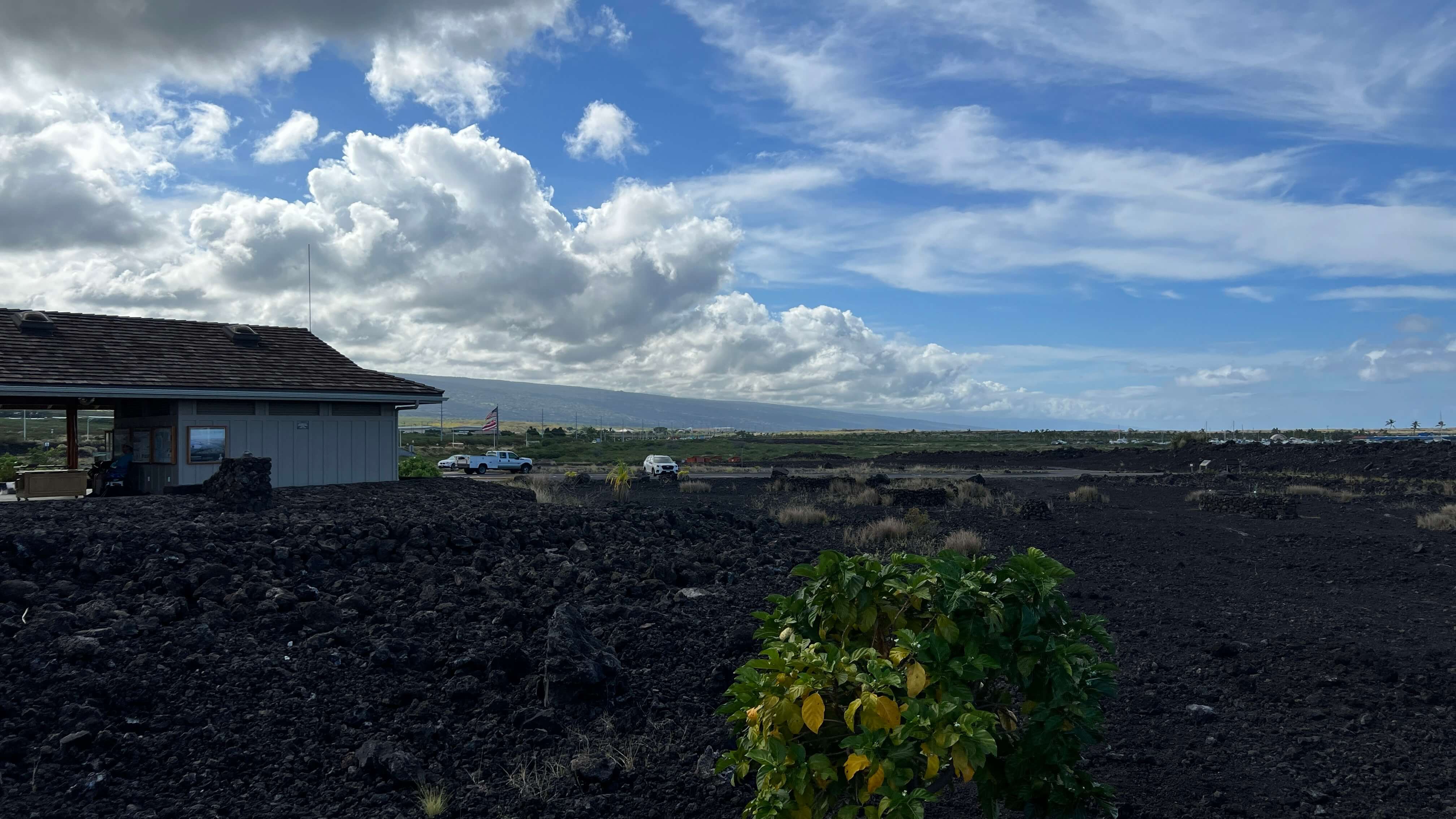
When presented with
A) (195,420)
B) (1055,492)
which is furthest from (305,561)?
(1055,492)

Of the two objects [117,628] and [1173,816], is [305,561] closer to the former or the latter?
[117,628]

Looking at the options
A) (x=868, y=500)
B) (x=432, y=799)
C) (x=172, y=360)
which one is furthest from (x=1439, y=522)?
(x=172, y=360)

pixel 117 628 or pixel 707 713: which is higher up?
pixel 117 628

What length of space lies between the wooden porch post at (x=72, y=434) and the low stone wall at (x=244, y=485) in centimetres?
698

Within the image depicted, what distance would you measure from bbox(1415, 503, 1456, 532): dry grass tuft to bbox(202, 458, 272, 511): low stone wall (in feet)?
88.3

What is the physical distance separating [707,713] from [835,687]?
143 inches

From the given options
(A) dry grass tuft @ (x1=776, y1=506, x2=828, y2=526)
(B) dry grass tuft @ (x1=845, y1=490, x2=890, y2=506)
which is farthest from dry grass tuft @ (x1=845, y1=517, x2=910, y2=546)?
(B) dry grass tuft @ (x1=845, y1=490, x2=890, y2=506)

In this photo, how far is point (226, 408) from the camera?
21438 millimetres

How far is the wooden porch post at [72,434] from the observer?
2114 centimetres

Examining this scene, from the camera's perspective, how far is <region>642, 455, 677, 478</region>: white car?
144ft

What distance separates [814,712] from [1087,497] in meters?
29.8

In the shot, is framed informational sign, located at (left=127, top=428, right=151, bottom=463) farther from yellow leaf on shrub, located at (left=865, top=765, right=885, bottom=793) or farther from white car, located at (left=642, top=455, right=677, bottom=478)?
white car, located at (left=642, top=455, right=677, bottom=478)

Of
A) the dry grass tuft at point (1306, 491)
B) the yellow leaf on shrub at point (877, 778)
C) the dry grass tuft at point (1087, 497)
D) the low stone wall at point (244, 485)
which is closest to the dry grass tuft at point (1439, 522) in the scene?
Answer: the dry grass tuft at point (1087, 497)

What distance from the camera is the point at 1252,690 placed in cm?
830
